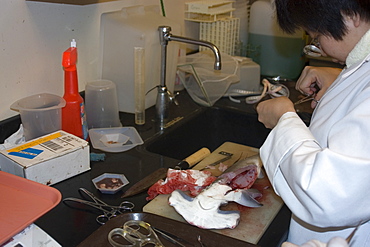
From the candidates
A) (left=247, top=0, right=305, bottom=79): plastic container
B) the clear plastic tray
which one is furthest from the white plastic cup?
(left=247, top=0, right=305, bottom=79): plastic container

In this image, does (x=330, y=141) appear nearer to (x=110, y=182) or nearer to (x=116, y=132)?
(x=110, y=182)

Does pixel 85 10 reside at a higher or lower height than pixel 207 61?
higher

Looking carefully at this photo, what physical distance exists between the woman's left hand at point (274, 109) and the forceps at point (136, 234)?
40cm

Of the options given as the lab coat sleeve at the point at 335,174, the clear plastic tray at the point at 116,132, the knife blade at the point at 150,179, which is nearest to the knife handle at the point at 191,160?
the knife blade at the point at 150,179

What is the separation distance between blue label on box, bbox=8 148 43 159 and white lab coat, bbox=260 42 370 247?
1.89 ft

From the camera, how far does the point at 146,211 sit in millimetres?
1105

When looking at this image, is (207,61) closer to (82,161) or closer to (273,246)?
(82,161)

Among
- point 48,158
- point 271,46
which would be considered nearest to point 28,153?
point 48,158

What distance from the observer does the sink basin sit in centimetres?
168

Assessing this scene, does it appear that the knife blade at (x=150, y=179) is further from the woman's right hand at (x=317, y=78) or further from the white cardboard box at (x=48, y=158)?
the woman's right hand at (x=317, y=78)

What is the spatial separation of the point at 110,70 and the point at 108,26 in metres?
0.16

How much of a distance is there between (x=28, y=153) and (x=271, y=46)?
56.0 inches

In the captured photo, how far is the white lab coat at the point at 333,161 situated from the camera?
0.80 meters

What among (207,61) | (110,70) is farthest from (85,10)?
(207,61)
